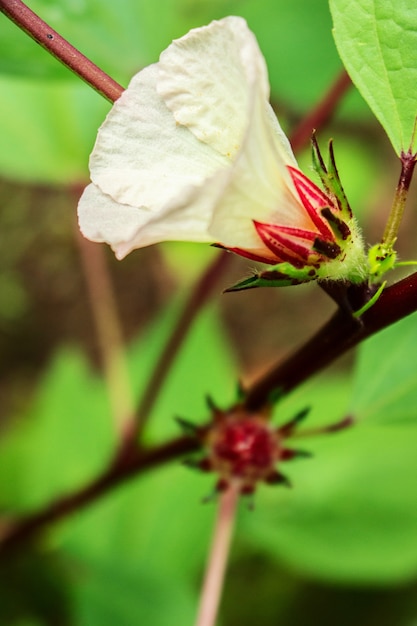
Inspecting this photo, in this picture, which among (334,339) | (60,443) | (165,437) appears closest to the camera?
(334,339)

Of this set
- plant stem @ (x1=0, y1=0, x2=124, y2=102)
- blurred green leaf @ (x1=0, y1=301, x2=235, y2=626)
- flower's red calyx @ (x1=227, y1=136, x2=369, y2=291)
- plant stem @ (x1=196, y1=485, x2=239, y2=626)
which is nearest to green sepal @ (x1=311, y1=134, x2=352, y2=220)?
flower's red calyx @ (x1=227, y1=136, x2=369, y2=291)

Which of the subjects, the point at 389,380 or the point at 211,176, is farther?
the point at 389,380

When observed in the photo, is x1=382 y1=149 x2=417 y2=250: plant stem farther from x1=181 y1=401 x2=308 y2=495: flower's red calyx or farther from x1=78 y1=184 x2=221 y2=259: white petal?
x1=181 y1=401 x2=308 y2=495: flower's red calyx

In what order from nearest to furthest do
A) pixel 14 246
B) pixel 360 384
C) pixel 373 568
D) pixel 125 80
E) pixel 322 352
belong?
1. pixel 322 352
2. pixel 360 384
3. pixel 125 80
4. pixel 373 568
5. pixel 14 246

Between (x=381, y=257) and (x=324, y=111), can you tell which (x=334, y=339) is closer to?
(x=381, y=257)

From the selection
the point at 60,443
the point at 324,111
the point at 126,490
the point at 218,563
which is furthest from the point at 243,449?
the point at 60,443

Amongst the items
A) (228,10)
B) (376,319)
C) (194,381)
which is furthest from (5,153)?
(376,319)

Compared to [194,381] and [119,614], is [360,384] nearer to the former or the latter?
[119,614]

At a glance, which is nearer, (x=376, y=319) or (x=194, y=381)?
(x=376, y=319)
